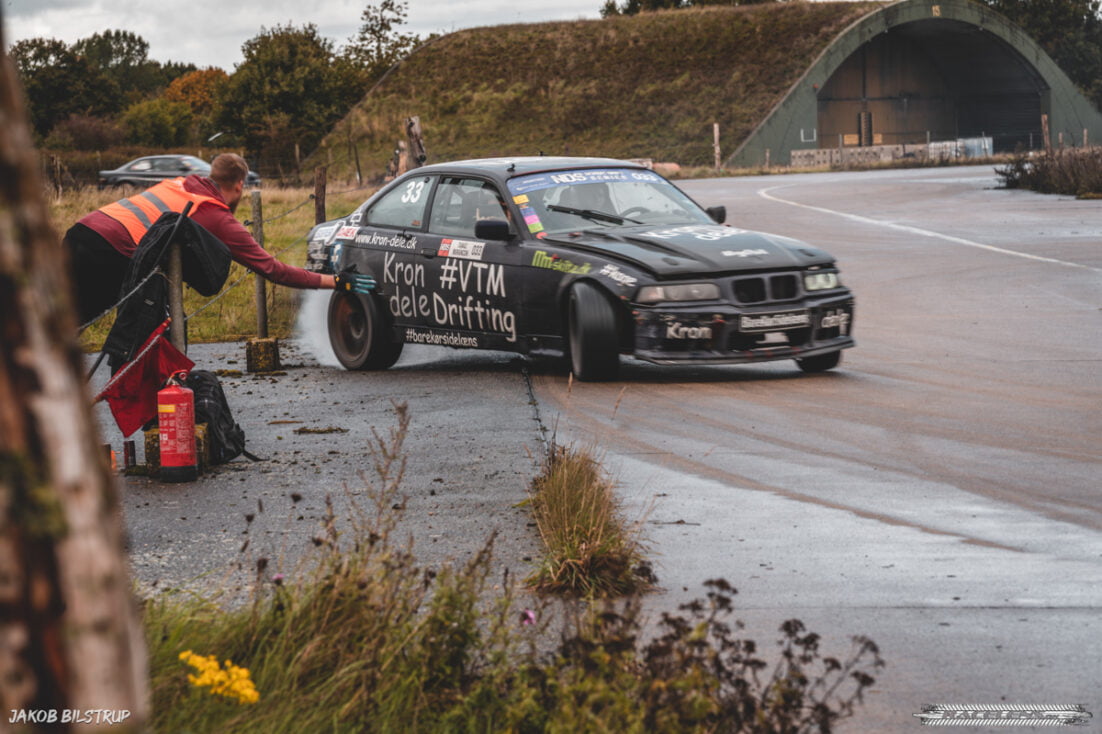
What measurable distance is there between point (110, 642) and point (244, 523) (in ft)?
16.8

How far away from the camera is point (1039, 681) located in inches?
A: 171

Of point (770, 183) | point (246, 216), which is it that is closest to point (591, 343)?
point (246, 216)

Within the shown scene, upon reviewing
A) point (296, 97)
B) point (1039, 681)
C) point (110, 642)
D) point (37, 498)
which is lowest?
point (1039, 681)

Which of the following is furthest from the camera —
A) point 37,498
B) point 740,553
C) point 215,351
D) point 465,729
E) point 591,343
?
point 215,351

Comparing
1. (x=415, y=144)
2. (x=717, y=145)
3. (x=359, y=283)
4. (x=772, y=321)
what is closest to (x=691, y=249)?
(x=772, y=321)

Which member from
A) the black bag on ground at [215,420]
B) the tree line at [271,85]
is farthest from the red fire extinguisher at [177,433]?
the tree line at [271,85]

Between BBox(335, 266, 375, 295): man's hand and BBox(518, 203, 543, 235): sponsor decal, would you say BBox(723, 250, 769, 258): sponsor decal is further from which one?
BBox(335, 266, 375, 295): man's hand

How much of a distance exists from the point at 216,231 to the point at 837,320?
4.53 meters

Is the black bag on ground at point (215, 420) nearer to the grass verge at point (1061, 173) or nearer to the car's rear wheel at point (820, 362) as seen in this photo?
the car's rear wheel at point (820, 362)

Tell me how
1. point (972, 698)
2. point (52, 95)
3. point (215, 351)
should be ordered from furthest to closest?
point (52, 95), point (215, 351), point (972, 698)

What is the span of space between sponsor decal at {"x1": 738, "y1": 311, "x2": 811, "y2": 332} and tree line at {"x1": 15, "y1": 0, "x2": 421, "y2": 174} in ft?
184

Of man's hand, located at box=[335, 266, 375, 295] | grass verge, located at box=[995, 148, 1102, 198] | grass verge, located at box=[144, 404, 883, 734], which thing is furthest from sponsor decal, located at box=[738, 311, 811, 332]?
grass verge, located at box=[995, 148, 1102, 198]

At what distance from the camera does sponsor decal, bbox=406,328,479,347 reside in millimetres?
11688

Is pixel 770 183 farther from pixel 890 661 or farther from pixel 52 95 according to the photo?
pixel 52 95
